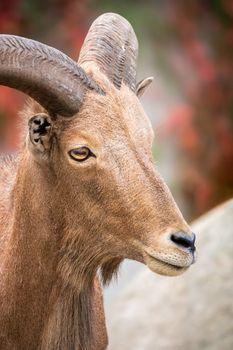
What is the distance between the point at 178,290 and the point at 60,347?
116 inches

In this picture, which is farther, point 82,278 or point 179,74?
point 179,74

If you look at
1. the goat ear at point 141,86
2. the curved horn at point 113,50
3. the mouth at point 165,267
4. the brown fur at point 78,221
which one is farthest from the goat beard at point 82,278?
the goat ear at point 141,86

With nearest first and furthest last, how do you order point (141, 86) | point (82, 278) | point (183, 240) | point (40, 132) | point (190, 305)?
point (183, 240)
point (40, 132)
point (82, 278)
point (141, 86)
point (190, 305)

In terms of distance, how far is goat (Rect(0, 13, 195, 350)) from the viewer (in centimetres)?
762

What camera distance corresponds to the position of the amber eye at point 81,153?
7.69 metres

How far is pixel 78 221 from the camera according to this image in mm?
7883

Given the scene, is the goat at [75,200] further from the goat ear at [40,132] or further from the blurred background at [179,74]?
the blurred background at [179,74]

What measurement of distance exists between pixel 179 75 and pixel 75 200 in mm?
10590

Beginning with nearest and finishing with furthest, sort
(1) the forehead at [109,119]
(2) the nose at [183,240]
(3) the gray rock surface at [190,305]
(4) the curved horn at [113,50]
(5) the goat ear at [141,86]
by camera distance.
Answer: (2) the nose at [183,240] < (1) the forehead at [109,119] < (4) the curved horn at [113,50] < (5) the goat ear at [141,86] < (3) the gray rock surface at [190,305]

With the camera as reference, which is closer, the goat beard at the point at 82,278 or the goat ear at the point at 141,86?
the goat beard at the point at 82,278

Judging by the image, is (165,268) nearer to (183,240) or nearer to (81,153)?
(183,240)

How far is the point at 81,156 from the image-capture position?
7.71 metres

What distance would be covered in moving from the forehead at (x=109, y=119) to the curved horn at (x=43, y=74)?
8 centimetres

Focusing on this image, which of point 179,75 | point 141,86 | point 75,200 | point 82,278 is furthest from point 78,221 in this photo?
point 179,75
